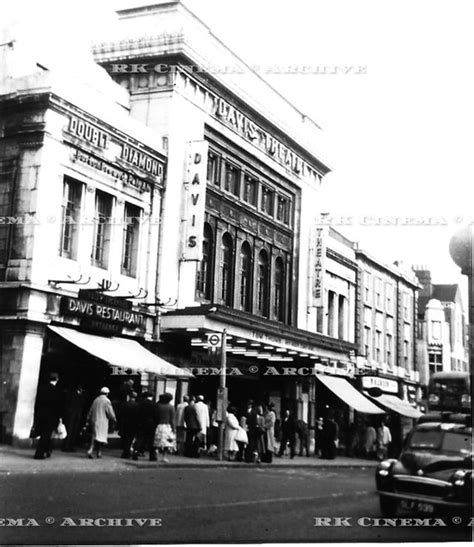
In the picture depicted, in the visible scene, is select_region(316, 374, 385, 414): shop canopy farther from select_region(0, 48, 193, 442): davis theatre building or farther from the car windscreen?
select_region(0, 48, 193, 442): davis theatre building

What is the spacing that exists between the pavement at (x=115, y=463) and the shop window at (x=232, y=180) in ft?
15.6

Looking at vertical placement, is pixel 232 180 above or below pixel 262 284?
above

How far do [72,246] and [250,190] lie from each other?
4.53m

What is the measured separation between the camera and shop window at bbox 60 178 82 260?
31.4ft

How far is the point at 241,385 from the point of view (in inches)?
304

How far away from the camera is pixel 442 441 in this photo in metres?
5.48

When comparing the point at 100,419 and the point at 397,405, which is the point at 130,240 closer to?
the point at 100,419

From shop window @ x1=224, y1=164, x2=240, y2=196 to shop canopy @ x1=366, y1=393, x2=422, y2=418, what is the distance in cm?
604

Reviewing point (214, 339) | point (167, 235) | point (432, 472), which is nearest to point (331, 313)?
point (214, 339)

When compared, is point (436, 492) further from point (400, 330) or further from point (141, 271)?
point (141, 271)

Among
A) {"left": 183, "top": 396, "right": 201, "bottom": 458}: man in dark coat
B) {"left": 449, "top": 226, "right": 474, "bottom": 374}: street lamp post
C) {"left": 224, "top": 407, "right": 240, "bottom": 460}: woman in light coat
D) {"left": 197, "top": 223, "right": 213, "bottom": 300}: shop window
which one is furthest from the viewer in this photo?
{"left": 197, "top": 223, "right": 213, "bottom": 300}: shop window

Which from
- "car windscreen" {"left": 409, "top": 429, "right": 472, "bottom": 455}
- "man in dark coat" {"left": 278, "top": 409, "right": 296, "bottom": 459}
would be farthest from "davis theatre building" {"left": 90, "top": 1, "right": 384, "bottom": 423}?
"car windscreen" {"left": 409, "top": 429, "right": 472, "bottom": 455}

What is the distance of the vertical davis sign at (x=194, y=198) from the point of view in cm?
1167

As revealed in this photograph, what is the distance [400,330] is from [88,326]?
5.83 meters
